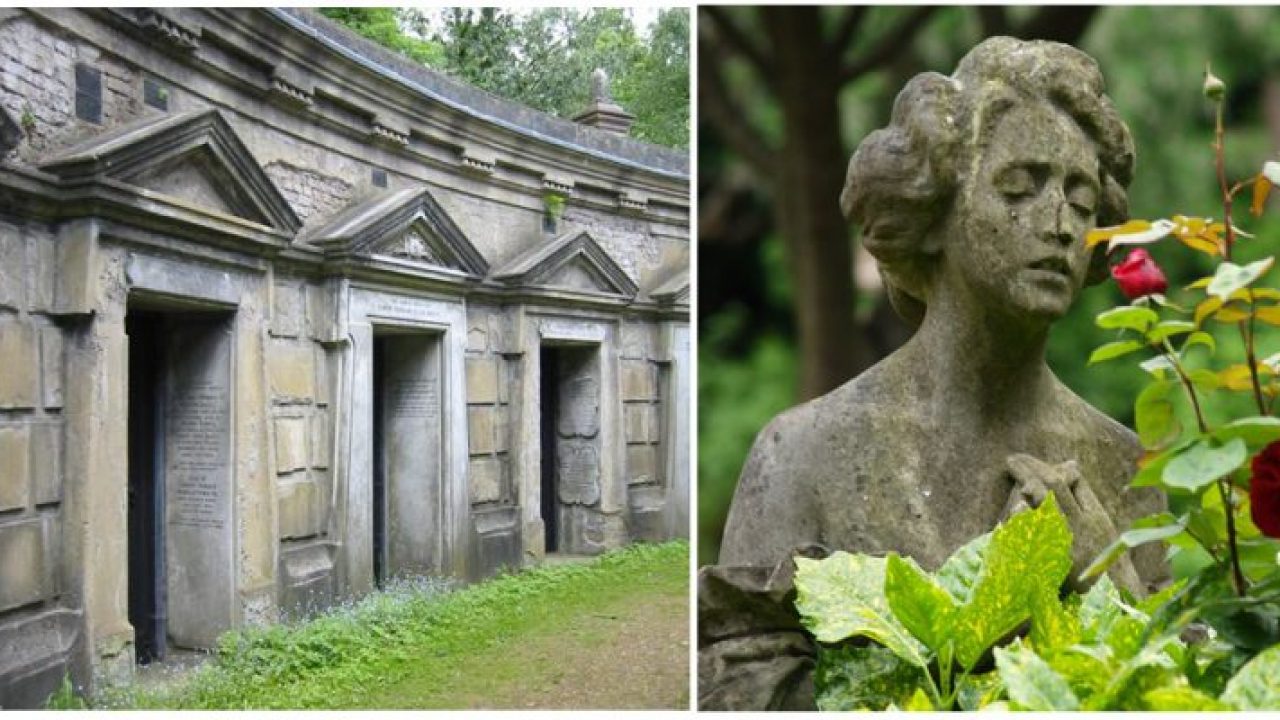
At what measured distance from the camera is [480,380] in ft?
10.3

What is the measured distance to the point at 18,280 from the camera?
2.40 metres

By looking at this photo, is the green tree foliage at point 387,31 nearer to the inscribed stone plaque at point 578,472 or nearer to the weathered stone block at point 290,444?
the weathered stone block at point 290,444

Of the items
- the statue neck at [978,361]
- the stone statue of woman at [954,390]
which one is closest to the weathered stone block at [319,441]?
the stone statue of woman at [954,390]

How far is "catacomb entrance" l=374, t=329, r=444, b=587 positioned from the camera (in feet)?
9.90

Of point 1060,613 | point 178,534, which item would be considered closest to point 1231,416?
point 1060,613

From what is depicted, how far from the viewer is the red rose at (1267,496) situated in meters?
1.05

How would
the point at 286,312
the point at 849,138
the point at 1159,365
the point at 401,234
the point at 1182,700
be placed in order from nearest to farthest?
the point at 1182,700
the point at 1159,365
the point at 849,138
the point at 286,312
the point at 401,234

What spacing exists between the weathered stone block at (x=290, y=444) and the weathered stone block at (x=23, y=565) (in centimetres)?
56

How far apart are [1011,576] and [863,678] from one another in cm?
25

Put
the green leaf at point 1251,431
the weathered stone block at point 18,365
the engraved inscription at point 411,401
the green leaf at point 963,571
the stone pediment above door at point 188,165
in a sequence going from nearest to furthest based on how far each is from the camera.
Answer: the green leaf at point 1251,431
the green leaf at point 963,571
the weathered stone block at point 18,365
the stone pediment above door at point 188,165
the engraved inscription at point 411,401

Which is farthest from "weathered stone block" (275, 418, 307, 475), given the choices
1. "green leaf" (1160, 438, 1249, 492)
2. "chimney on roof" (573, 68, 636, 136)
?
"green leaf" (1160, 438, 1249, 492)

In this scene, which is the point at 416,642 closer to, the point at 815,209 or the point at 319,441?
the point at 319,441

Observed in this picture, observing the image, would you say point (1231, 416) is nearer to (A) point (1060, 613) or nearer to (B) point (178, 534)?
(A) point (1060, 613)

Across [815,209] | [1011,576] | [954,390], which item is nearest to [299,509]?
[815,209]
